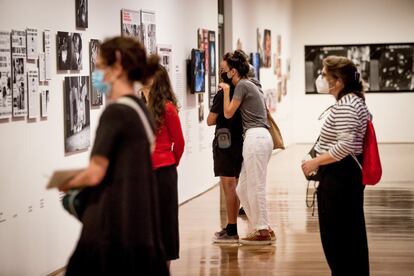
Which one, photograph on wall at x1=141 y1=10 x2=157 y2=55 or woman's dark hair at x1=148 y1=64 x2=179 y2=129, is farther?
photograph on wall at x1=141 y1=10 x2=157 y2=55

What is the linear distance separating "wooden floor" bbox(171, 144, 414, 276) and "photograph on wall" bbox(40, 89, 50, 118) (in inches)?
71.4

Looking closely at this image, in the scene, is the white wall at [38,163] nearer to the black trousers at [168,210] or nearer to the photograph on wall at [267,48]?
the black trousers at [168,210]

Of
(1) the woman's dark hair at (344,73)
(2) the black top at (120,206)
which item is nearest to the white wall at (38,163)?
(2) the black top at (120,206)

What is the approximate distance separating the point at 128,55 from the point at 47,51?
360 cm

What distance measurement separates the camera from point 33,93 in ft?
24.0

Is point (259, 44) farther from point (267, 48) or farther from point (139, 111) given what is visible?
point (139, 111)

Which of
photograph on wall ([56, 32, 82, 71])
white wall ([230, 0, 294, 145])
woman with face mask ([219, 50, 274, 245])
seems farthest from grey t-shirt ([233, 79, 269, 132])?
white wall ([230, 0, 294, 145])

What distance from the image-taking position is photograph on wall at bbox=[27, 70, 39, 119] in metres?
7.23

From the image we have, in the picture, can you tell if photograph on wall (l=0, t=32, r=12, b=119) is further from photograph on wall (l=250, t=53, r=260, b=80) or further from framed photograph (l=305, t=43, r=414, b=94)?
framed photograph (l=305, t=43, r=414, b=94)

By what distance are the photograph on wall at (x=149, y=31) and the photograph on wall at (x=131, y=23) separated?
146 mm

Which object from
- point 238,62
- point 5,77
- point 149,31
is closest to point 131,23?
point 149,31

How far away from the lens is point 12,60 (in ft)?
22.7

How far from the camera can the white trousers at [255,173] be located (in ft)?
28.4

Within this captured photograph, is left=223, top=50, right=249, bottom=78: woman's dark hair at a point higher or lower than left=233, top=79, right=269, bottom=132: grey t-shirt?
higher
